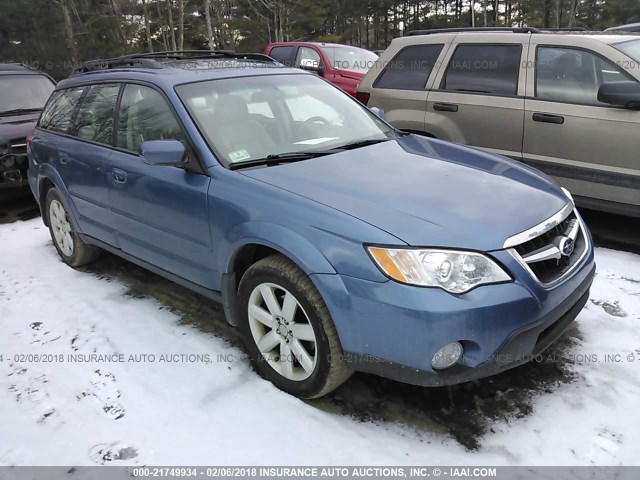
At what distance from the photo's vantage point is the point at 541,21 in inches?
1351

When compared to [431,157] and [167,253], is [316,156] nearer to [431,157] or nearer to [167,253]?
[431,157]

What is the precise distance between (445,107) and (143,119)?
3.06 m

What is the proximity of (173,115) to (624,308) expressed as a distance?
10.5 ft

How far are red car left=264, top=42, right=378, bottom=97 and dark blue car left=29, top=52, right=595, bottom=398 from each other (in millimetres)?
6736

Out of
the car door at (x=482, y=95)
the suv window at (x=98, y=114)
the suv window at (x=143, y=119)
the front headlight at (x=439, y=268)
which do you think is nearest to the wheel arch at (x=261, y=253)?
the front headlight at (x=439, y=268)

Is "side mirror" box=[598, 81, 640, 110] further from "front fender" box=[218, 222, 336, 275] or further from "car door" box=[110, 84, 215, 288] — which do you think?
"car door" box=[110, 84, 215, 288]

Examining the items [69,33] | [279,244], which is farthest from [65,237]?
[69,33]

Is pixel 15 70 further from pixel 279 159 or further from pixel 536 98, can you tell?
pixel 536 98

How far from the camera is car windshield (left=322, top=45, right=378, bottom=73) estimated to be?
10953mm

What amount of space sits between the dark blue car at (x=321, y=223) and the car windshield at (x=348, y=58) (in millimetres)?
7165

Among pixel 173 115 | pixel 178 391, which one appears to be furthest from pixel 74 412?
pixel 173 115

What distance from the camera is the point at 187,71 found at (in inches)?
140

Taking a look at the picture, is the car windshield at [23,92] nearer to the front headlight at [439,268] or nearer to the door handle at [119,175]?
the door handle at [119,175]

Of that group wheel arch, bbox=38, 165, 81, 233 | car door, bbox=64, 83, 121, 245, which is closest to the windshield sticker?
car door, bbox=64, 83, 121, 245
